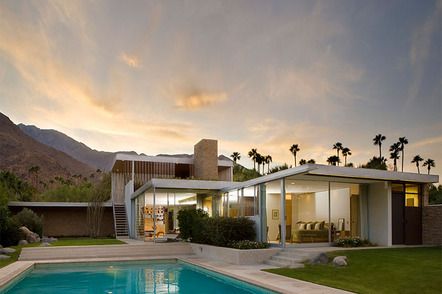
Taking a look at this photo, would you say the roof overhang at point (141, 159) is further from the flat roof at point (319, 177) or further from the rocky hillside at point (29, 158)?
the rocky hillside at point (29, 158)

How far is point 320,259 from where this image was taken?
44.2 feet

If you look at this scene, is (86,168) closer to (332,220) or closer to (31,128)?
(31,128)

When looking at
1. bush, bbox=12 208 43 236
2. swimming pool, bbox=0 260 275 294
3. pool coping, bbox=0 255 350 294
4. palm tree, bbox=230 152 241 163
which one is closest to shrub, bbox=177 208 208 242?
pool coping, bbox=0 255 350 294

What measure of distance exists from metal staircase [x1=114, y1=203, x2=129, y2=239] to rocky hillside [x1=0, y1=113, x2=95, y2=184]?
155ft

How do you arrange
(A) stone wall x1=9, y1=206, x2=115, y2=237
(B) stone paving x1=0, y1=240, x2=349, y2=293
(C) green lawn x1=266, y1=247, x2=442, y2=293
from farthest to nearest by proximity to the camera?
(A) stone wall x1=9, y1=206, x2=115, y2=237
(B) stone paving x1=0, y1=240, x2=349, y2=293
(C) green lawn x1=266, y1=247, x2=442, y2=293

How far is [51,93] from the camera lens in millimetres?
24625

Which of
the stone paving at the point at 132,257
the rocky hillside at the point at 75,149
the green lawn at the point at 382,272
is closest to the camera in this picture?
the green lawn at the point at 382,272

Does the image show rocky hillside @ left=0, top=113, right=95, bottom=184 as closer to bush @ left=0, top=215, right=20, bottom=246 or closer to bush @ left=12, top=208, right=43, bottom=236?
bush @ left=12, top=208, right=43, bottom=236

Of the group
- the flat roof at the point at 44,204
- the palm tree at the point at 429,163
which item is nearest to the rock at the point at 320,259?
the flat roof at the point at 44,204

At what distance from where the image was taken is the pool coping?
9.91m

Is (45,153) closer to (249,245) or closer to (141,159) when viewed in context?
(141,159)

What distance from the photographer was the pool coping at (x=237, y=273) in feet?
32.5

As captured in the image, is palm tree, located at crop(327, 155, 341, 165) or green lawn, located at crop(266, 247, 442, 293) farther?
palm tree, located at crop(327, 155, 341, 165)

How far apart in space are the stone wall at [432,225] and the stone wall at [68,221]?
67.0 ft
